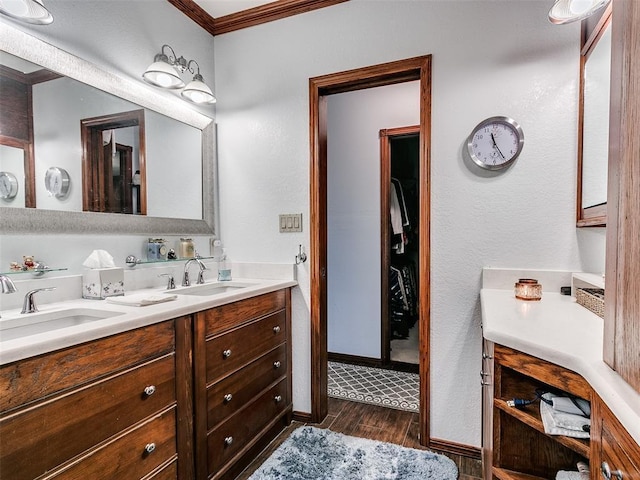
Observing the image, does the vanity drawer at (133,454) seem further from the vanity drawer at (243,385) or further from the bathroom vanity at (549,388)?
the bathroom vanity at (549,388)

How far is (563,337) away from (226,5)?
8.36 feet

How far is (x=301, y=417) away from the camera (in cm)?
230

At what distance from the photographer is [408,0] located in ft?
6.59

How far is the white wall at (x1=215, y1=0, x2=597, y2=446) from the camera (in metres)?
1.76

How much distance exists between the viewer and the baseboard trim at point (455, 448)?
6.27ft

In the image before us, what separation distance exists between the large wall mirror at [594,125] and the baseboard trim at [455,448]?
1.30 metres

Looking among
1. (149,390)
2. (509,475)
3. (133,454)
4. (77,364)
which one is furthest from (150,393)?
(509,475)

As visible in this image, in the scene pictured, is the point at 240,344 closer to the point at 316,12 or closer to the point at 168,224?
the point at 168,224

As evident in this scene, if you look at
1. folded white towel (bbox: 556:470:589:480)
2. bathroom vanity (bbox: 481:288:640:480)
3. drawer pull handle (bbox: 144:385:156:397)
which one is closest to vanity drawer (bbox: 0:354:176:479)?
drawer pull handle (bbox: 144:385:156:397)

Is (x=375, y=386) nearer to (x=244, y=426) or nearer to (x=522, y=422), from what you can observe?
(x=244, y=426)

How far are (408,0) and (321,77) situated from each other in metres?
0.63

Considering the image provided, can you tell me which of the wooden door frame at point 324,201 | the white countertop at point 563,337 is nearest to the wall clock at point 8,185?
the wooden door frame at point 324,201

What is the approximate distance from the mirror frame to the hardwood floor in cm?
138

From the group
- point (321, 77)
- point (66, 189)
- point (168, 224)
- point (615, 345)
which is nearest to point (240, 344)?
point (168, 224)
